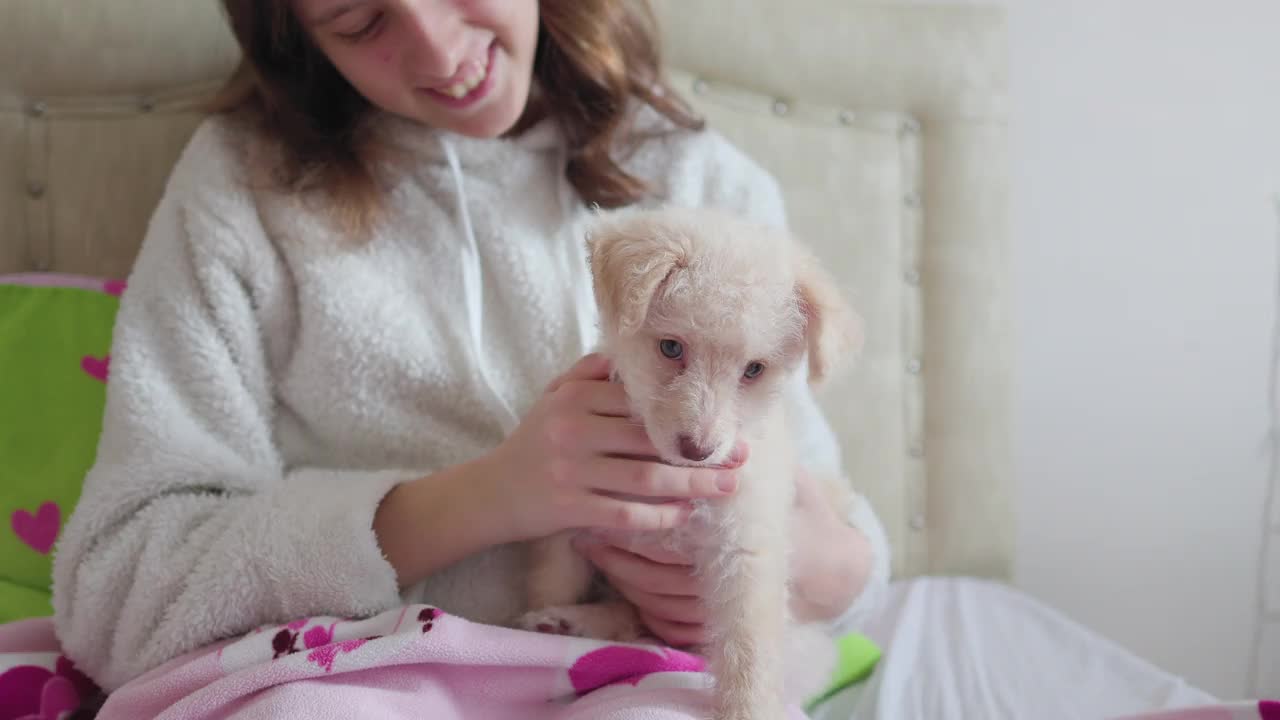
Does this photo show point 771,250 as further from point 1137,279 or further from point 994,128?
point 1137,279

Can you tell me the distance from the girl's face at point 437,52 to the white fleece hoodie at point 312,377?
117mm

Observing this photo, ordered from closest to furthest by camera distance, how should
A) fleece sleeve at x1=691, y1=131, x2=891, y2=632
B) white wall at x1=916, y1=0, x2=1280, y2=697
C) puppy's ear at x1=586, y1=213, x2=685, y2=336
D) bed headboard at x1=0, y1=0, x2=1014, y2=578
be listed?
puppy's ear at x1=586, y1=213, x2=685, y2=336 < fleece sleeve at x1=691, y1=131, x2=891, y2=632 < bed headboard at x1=0, y1=0, x2=1014, y2=578 < white wall at x1=916, y1=0, x2=1280, y2=697

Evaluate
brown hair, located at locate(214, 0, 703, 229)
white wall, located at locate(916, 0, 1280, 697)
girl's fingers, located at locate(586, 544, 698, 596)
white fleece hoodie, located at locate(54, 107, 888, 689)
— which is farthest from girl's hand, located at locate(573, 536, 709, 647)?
white wall, located at locate(916, 0, 1280, 697)

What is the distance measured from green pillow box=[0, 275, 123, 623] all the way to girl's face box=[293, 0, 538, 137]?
646 mm

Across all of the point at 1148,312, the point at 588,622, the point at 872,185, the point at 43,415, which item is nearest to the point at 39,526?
the point at 43,415

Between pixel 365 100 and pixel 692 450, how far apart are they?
2.79ft

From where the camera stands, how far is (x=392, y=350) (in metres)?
1.25

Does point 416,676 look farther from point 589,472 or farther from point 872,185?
point 872,185

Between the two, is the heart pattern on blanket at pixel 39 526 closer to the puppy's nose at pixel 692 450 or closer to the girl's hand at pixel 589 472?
the girl's hand at pixel 589 472

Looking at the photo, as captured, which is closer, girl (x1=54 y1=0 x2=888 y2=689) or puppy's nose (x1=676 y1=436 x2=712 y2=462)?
puppy's nose (x1=676 y1=436 x2=712 y2=462)

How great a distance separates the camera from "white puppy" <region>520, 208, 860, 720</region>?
0.86 meters

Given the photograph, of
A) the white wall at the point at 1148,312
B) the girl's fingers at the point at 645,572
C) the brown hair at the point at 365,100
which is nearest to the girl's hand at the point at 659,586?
the girl's fingers at the point at 645,572

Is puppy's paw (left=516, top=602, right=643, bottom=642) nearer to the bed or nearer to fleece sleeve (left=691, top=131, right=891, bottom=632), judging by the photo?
fleece sleeve (left=691, top=131, right=891, bottom=632)

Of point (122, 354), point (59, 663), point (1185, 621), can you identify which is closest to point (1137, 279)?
point (1185, 621)
